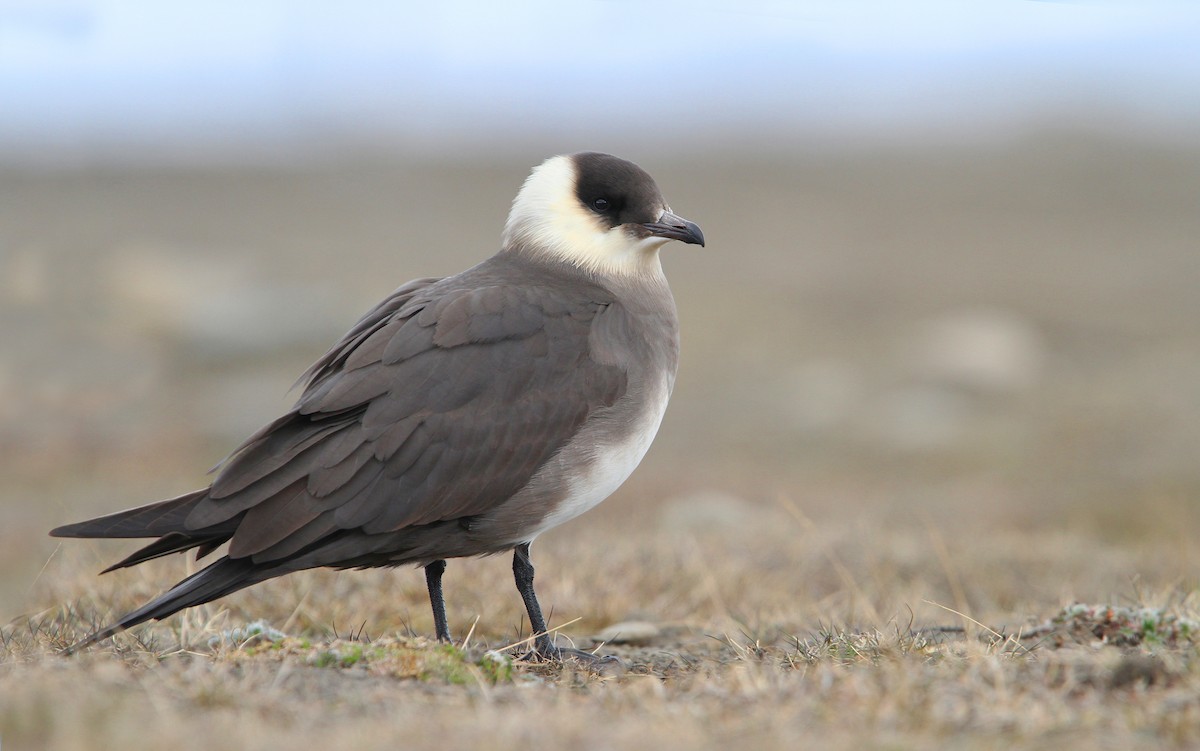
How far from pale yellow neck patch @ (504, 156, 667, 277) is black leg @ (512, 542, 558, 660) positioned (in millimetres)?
1207

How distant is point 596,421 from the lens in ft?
15.0

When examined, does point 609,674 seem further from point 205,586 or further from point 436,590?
point 205,586

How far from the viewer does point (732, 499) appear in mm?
10211

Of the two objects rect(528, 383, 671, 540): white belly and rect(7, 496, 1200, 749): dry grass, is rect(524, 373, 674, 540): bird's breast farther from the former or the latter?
rect(7, 496, 1200, 749): dry grass

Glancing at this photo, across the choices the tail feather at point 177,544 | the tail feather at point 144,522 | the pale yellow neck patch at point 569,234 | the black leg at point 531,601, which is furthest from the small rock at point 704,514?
the tail feather at point 144,522

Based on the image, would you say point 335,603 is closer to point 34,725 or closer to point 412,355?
point 412,355

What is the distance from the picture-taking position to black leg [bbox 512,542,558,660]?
4.53m

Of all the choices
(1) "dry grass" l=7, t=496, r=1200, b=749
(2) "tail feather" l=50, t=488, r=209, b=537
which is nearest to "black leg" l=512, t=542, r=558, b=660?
(1) "dry grass" l=7, t=496, r=1200, b=749

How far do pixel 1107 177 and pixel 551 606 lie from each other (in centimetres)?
3359

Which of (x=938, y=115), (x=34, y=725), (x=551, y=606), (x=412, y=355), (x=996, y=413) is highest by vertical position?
(x=938, y=115)

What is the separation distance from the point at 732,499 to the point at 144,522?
651 cm

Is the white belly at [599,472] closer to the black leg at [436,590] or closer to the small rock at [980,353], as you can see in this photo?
the black leg at [436,590]

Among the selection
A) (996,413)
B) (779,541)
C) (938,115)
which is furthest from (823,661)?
(938,115)

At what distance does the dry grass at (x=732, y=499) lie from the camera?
3338 mm
